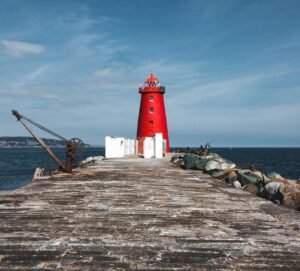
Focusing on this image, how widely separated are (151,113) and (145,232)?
99.2 ft

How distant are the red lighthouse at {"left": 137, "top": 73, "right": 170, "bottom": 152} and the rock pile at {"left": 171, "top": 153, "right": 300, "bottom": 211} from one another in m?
16.1

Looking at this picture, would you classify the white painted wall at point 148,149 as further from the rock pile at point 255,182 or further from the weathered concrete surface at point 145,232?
the weathered concrete surface at point 145,232

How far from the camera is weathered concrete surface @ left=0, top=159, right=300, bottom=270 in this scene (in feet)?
13.1

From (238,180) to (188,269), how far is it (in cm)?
951

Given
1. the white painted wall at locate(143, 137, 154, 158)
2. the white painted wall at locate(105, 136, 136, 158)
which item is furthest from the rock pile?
the white painted wall at locate(105, 136, 136, 158)

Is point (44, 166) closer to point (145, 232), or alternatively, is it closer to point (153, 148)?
point (153, 148)

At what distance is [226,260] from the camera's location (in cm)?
406

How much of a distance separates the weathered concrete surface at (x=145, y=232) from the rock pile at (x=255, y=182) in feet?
3.81

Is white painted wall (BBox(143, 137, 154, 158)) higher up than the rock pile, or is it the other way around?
white painted wall (BBox(143, 137, 154, 158))

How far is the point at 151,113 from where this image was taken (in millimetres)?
35281

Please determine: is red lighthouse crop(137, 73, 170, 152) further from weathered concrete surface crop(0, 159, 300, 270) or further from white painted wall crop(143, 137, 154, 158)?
weathered concrete surface crop(0, 159, 300, 270)

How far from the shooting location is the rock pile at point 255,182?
9.15m

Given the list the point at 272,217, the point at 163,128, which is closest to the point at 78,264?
the point at 272,217

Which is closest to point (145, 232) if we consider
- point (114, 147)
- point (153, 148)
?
point (153, 148)
